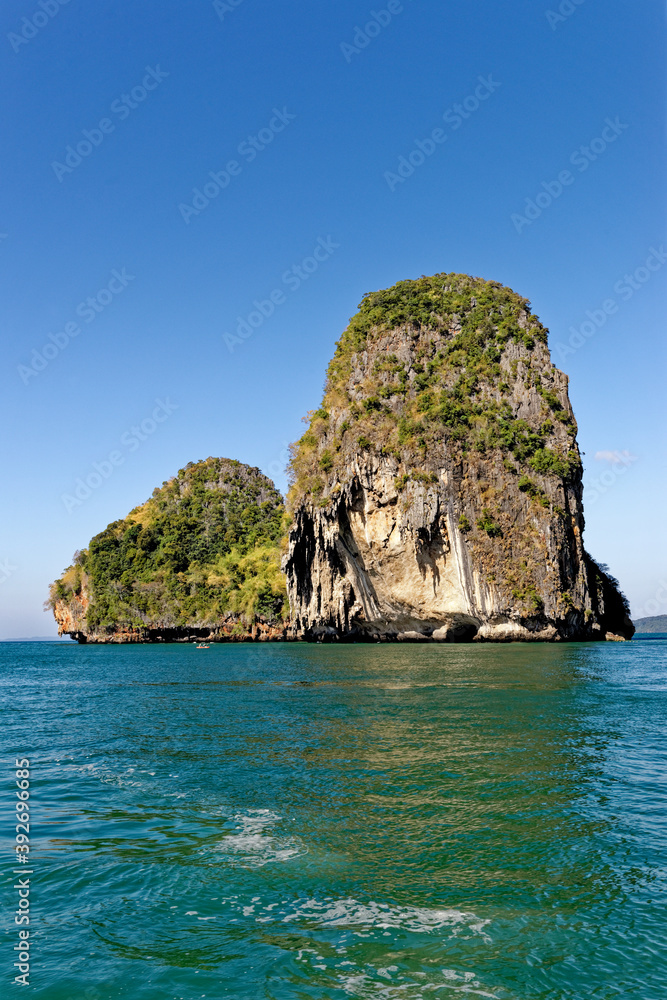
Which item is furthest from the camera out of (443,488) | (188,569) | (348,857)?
(188,569)

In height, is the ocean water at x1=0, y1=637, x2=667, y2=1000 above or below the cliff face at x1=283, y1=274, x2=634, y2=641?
below

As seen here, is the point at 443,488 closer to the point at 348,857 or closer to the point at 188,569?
the point at 188,569

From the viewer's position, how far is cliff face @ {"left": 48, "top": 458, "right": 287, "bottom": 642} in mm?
78750

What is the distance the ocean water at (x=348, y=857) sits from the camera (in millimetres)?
5102

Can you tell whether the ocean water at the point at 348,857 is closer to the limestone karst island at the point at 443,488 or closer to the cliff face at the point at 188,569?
the limestone karst island at the point at 443,488

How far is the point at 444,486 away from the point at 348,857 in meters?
46.5

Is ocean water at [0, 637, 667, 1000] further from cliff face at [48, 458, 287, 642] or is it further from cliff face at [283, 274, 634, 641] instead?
cliff face at [48, 458, 287, 642]

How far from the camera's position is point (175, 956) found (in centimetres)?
533

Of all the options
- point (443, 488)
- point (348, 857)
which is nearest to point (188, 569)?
point (443, 488)

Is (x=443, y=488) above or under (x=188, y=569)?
above

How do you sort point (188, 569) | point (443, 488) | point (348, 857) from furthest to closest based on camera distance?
point (188, 569), point (443, 488), point (348, 857)

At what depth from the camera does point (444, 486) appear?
52.8 meters

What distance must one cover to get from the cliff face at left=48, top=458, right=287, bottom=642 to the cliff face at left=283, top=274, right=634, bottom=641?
15804 millimetres

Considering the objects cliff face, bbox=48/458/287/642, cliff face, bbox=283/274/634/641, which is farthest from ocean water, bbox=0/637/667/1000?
cliff face, bbox=48/458/287/642
